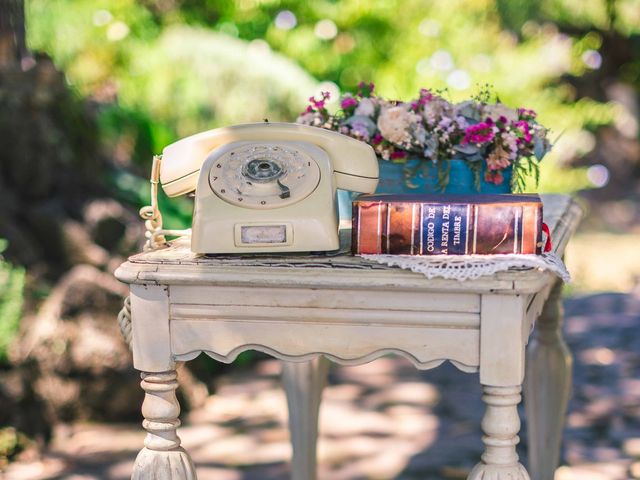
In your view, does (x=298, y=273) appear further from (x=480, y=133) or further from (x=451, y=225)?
(x=480, y=133)

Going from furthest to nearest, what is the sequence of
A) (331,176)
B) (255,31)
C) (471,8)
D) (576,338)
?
(471,8), (255,31), (576,338), (331,176)

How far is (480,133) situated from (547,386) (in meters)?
0.82

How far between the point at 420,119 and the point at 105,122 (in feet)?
8.82

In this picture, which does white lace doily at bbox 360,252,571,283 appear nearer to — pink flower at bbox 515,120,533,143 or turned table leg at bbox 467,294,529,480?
turned table leg at bbox 467,294,529,480

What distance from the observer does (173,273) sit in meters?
1.50

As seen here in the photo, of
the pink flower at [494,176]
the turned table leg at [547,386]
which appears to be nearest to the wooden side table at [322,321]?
the pink flower at [494,176]

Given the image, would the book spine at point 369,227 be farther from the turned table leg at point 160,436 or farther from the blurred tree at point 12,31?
the blurred tree at point 12,31

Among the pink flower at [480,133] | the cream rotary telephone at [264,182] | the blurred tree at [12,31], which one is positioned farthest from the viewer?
the blurred tree at [12,31]

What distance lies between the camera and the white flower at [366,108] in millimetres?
1867

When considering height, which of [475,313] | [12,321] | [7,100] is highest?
[7,100]

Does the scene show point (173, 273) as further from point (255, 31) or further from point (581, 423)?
point (255, 31)

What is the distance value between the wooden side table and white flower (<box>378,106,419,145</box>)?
1.16 feet

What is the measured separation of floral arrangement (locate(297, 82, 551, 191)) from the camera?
5.77 feet

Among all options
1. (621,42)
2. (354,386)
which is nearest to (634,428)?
(354,386)
